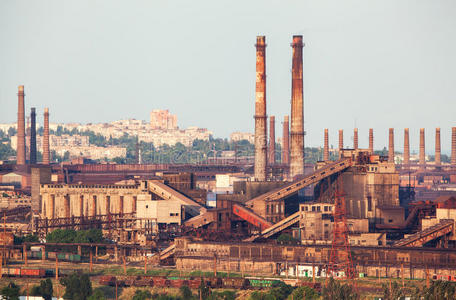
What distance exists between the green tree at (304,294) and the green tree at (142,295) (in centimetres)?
1176

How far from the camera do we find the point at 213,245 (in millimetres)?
118375

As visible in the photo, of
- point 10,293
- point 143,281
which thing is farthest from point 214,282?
point 10,293

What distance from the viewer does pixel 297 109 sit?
164000 mm

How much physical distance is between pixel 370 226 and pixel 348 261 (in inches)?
1255

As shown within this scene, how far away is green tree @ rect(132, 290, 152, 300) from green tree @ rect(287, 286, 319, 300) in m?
11.8

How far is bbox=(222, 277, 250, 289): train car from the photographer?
324 feet

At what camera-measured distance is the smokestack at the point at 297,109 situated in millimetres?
163875

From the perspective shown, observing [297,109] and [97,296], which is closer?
[97,296]

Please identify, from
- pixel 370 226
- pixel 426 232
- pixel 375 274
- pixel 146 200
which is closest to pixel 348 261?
pixel 375 274

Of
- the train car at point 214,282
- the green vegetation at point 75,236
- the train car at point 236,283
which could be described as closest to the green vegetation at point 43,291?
the train car at point 214,282

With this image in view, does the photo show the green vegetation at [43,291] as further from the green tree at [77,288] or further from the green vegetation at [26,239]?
the green vegetation at [26,239]

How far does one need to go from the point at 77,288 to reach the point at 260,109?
2753 inches

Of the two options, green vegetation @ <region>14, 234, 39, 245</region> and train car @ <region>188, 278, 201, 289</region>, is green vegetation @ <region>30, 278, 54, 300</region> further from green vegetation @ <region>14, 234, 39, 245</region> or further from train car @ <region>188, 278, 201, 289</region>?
green vegetation @ <region>14, 234, 39, 245</region>

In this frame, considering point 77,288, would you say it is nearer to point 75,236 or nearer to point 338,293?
point 338,293
